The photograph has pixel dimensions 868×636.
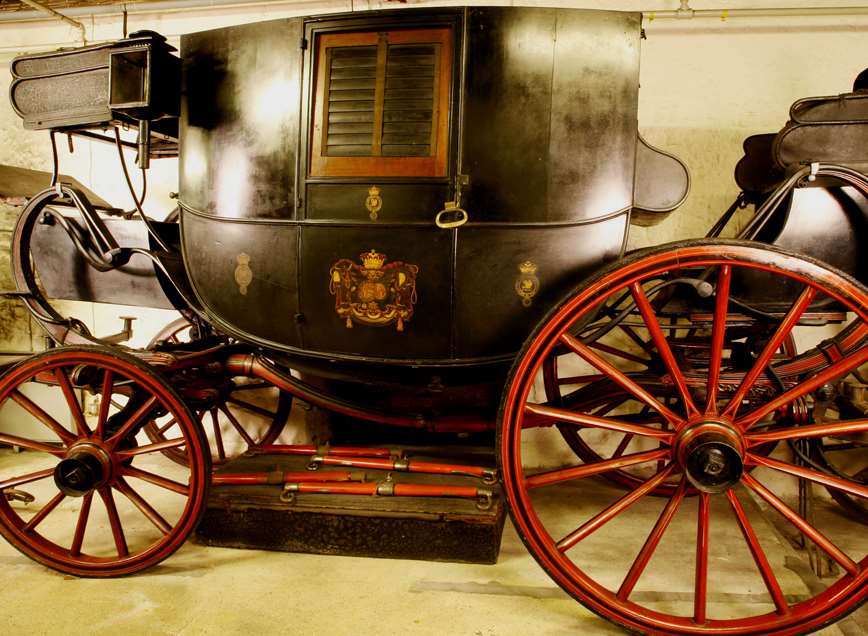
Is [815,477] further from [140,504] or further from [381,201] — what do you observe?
[140,504]

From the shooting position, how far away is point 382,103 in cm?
177

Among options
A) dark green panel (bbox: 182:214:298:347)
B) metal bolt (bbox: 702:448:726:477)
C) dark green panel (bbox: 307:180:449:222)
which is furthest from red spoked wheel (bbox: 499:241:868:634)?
dark green panel (bbox: 182:214:298:347)

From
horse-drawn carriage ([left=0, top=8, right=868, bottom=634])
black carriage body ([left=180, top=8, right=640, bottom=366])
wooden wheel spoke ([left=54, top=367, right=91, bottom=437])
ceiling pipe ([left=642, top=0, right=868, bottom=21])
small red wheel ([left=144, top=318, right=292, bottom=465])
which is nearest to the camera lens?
horse-drawn carriage ([left=0, top=8, right=868, bottom=634])

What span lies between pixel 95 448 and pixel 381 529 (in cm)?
97

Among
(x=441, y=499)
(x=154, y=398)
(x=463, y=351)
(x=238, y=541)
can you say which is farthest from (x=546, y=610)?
(x=154, y=398)

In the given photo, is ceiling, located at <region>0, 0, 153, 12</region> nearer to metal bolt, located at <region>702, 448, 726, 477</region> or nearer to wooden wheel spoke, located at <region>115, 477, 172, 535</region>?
wooden wheel spoke, located at <region>115, 477, 172, 535</region>

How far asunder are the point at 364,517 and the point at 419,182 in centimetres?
113

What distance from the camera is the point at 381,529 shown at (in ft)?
6.21

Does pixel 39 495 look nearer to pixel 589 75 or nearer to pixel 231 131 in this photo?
pixel 231 131

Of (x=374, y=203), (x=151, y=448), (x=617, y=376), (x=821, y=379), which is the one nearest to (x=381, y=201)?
(x=374, y=203)

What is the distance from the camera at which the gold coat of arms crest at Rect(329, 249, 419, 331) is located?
5.80 ft

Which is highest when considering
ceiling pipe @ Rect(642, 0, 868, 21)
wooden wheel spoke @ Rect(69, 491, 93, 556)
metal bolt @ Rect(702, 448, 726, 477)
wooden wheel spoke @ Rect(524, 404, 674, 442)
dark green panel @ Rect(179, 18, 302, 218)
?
ceiling pipe @ Rect(642, 0, 868, 21)

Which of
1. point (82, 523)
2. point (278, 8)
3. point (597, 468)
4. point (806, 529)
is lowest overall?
point (82, 523)

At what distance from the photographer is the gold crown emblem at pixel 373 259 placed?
177 centimetres
